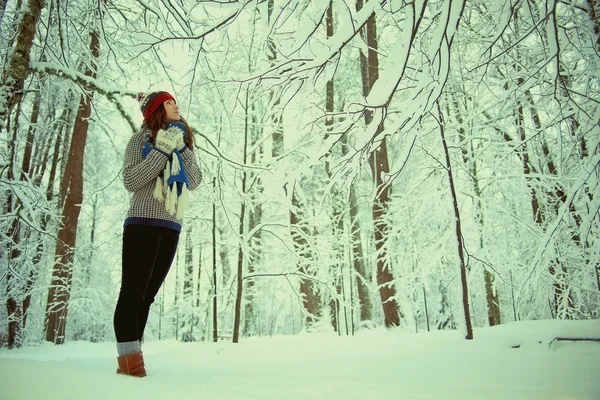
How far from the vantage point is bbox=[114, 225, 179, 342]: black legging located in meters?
1.68

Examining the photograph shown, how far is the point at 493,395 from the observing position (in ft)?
4.36

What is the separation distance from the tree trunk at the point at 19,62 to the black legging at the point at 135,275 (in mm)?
1363

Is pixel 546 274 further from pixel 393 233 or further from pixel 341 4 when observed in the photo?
A: pixel 341 4

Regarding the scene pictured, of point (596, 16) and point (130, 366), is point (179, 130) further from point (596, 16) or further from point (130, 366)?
point (596, 16)

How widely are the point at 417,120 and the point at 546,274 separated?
15.5ft

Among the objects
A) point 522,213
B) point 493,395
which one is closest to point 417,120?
point 493,395

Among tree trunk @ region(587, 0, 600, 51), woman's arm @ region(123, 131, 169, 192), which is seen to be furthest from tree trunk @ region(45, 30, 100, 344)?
tree trunk @ region(587, 0, 600, 51)

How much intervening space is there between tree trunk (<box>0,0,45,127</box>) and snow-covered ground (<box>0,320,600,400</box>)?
5.23 ft

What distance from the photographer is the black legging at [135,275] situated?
5.50 feet

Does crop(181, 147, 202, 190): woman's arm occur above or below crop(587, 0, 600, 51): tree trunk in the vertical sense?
below

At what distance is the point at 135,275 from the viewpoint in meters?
1.72

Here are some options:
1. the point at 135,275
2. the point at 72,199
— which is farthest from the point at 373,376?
the point at 72,199

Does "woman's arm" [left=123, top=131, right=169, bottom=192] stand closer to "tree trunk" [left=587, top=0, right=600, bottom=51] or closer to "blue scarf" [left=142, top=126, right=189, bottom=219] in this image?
"blue scarf" [left=142, top=126, right=189, bottom=219]

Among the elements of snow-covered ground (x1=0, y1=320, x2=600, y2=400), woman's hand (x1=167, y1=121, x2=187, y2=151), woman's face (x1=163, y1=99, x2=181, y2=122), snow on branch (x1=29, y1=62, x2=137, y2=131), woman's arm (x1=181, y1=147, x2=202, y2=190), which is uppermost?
snow on branch (x1=29, y1=62, x2=137, y2=131)
